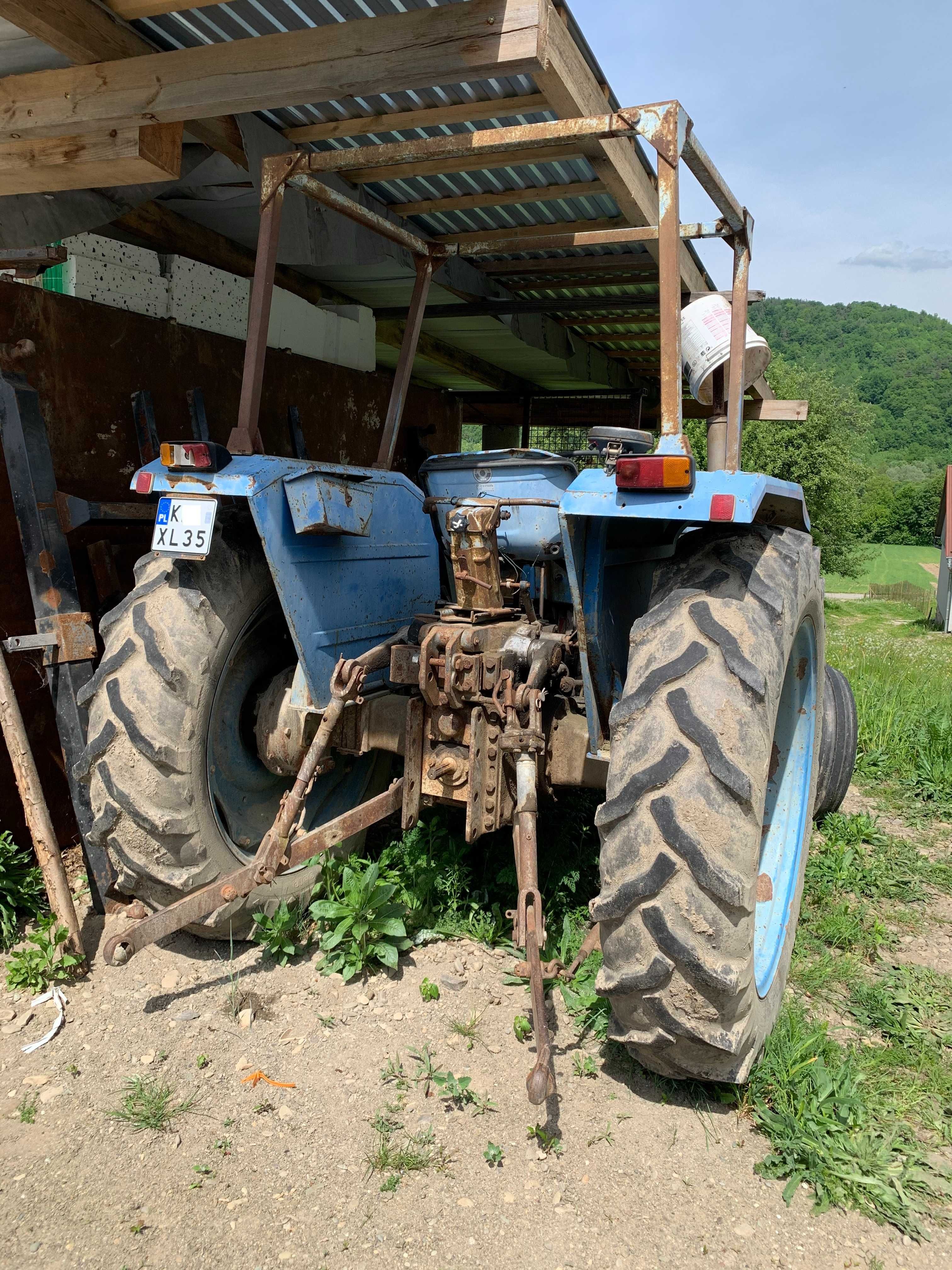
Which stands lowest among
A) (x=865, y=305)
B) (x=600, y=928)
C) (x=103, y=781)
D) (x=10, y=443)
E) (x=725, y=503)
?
(x=600, y=928)

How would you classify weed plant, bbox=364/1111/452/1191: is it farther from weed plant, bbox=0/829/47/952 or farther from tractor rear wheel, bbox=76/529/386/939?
weed plant, bbox=0/829/47/952

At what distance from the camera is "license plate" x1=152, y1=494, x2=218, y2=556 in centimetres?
274

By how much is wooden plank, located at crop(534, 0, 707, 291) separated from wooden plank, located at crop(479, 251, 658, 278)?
0.29m

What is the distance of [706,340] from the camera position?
390 cm

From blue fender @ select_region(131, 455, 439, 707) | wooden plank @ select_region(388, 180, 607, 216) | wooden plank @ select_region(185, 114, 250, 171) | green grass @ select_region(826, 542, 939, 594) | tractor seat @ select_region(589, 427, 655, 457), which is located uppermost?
wooden plank @ select_region(185, 114, 250, 171)

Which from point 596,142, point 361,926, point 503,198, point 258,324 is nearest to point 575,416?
point 503,198

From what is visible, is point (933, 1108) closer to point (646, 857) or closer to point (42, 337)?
point (646, 857)

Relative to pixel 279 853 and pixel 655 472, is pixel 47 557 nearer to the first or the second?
pixel 279 853

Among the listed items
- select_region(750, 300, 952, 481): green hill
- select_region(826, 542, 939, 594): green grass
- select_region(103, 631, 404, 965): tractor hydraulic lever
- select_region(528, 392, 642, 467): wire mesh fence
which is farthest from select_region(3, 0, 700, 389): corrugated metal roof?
select_region(750, 300, 952, 481): green hill

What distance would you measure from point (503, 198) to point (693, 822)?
316 centimetres

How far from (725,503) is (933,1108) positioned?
1813mm

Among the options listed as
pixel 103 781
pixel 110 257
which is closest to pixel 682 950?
pixel 103 781

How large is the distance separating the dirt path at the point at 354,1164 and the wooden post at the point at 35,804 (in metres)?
0.43

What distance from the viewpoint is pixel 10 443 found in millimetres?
3459
